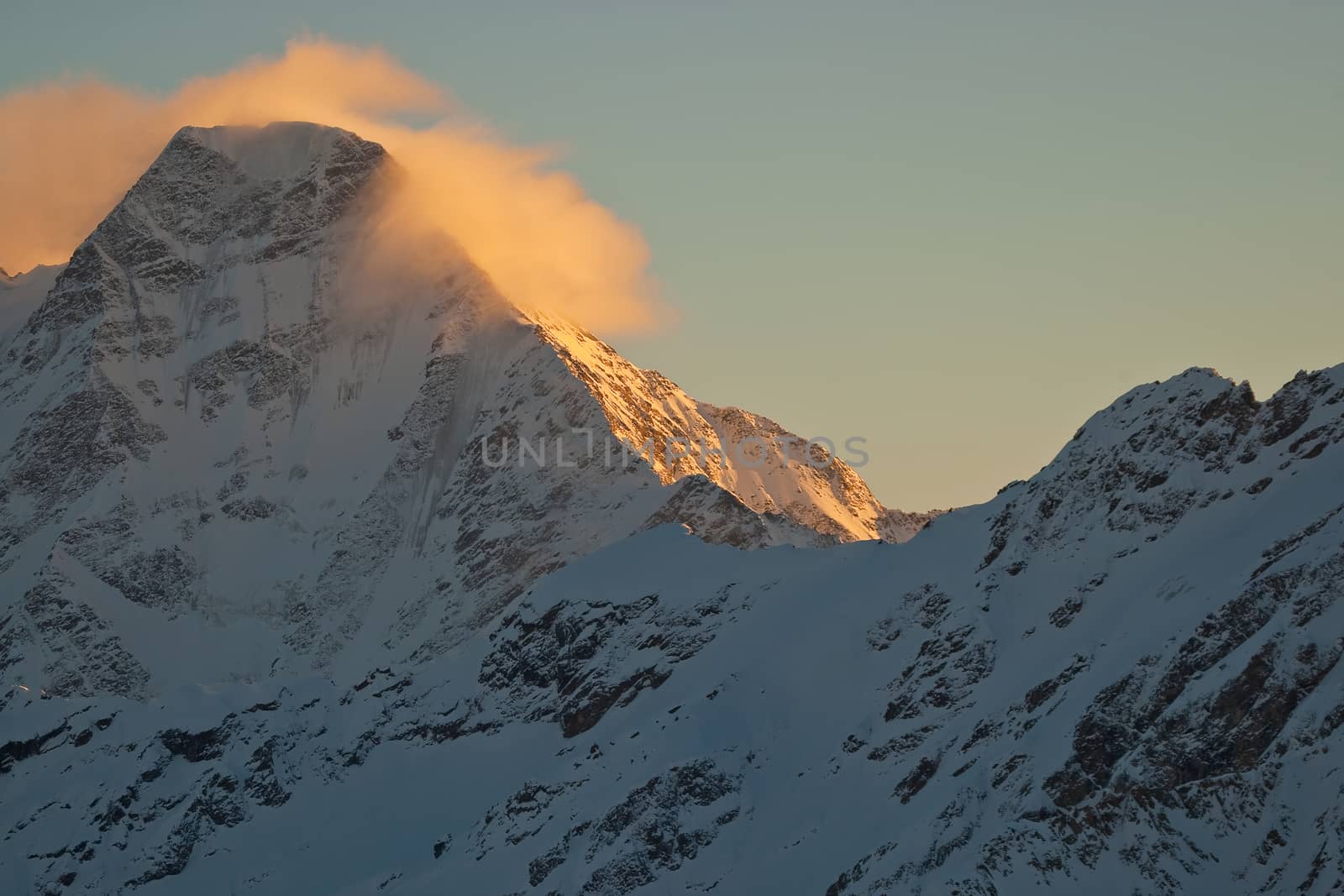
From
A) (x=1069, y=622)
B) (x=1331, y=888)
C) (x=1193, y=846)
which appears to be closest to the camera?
(x=1331, y=888)

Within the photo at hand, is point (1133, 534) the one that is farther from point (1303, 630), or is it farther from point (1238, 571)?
point (1303, 630)

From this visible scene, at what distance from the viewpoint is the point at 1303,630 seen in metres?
165

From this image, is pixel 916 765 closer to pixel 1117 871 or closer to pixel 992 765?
pixel 992 765

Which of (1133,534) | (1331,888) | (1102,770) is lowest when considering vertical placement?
(1331,888)

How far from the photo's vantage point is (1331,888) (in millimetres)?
150125

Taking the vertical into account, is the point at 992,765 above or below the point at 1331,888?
above

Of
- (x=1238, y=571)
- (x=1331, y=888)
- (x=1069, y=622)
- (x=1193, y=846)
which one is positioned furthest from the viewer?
(x=1069, y=622)

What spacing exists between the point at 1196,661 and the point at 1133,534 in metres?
23.6

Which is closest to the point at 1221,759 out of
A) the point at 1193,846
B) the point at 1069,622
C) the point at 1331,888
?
the point at 1193,846

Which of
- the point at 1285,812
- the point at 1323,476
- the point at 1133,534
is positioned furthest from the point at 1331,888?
the point at 1133,534

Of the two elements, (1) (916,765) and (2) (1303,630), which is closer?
(2) (1303,630)

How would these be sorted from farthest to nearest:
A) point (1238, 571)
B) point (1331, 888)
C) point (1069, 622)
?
point (1069, 622) < point (1238, 571) < point (1331, 888)

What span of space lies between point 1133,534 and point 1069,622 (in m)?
7.11

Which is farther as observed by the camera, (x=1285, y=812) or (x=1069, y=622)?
(x=1069, y=622)
